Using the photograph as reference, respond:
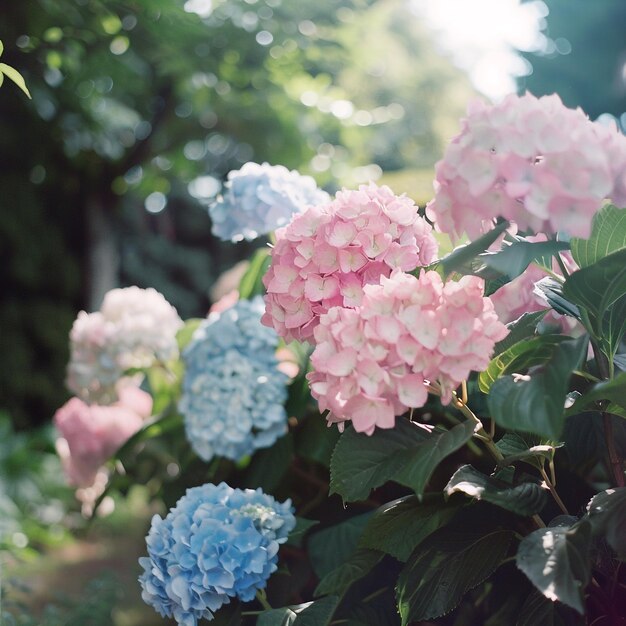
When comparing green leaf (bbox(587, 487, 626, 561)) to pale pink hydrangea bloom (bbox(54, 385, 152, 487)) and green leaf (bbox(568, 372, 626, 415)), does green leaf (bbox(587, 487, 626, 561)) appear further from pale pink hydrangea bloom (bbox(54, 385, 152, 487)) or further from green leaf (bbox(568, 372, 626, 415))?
pale pink hydrangea bloom (bbox(54, 385, 152, 487))

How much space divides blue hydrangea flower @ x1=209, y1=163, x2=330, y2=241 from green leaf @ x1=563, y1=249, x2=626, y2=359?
752mm

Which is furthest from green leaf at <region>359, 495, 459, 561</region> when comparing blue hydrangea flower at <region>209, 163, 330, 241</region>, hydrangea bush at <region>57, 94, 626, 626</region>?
blue hydrangea flower at <region>209, 163, 330, 241</region>

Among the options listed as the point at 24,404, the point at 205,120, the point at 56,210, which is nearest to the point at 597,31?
the point at 205,120

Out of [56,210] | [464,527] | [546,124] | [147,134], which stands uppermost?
[546,124]

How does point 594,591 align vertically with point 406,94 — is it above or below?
above

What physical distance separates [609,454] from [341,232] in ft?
1.67

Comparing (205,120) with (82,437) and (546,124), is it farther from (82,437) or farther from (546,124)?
(546,124)

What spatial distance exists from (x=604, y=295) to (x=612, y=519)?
0.93 feet

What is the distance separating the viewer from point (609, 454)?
1118mm

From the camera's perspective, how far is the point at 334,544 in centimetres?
149

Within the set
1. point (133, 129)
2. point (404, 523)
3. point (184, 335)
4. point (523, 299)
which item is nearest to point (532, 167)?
point (523, 299)

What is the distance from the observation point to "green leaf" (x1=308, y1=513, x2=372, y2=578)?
1468 millimetres

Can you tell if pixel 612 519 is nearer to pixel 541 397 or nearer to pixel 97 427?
pixel 541 397

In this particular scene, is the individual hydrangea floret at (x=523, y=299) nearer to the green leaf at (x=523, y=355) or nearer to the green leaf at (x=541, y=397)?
the green leaf at (x=523, y=355)
